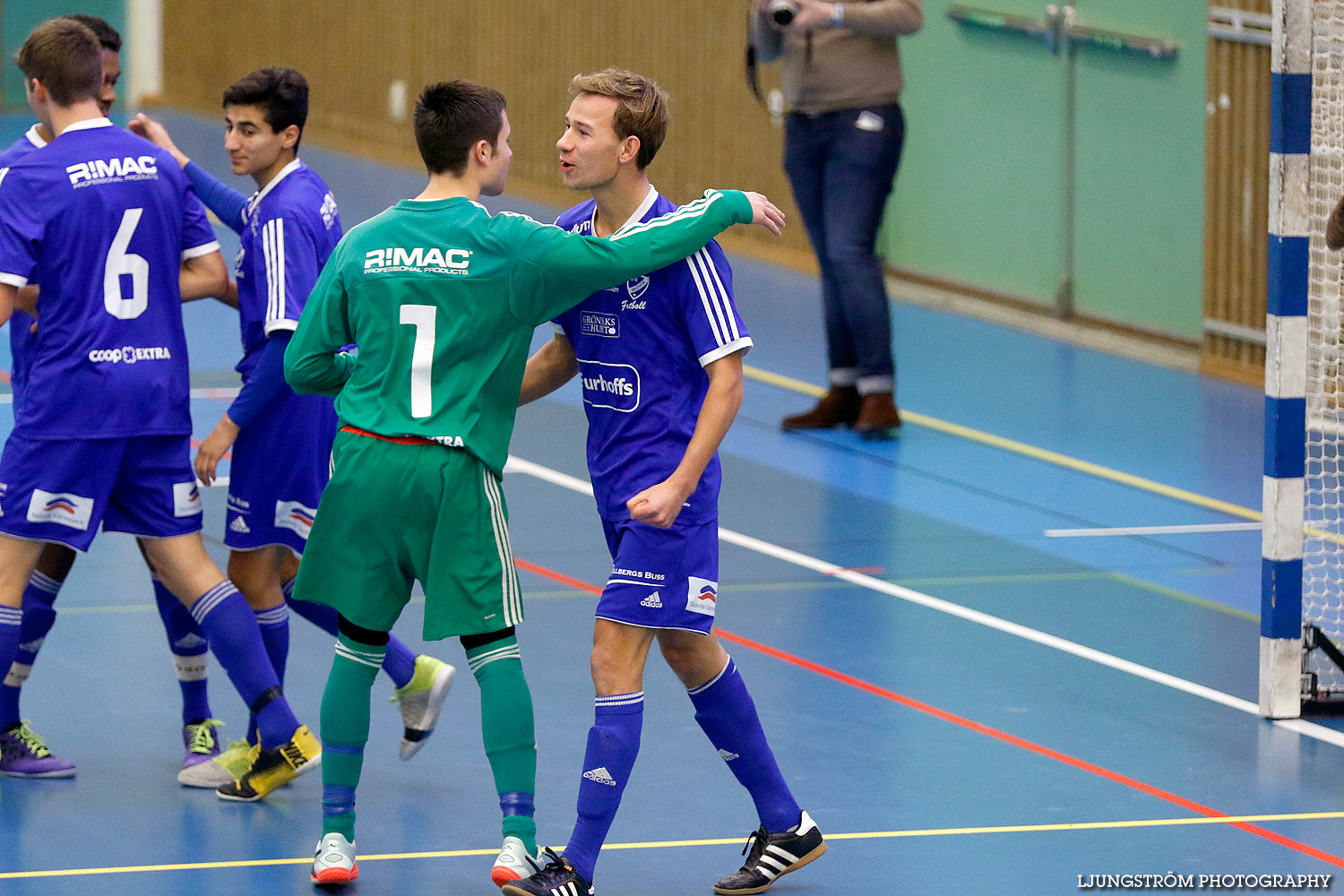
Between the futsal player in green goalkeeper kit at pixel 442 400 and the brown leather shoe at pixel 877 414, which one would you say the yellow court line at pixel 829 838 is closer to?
the futsal player in green goalkeeper kit at pixel 442 400

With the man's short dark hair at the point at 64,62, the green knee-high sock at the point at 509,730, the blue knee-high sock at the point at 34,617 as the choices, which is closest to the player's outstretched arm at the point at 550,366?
the green knee-high sock at the point at 509,730

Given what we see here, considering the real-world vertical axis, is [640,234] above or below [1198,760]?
above

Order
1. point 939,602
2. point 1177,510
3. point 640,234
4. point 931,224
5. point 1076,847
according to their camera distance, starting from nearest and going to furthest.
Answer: point 640,234
point 1076,847
point 939,602
point 1177,510
point 931,224

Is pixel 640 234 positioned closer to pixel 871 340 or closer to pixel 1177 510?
pixel 1177 510

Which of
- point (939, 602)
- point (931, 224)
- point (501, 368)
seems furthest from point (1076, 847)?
point (931, 224)

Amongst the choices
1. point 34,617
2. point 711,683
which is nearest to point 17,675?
point 34,617

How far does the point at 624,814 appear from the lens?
570 cm

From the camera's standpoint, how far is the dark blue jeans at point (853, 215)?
34.8 feet

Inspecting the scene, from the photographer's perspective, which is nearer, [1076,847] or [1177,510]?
[1076,847]

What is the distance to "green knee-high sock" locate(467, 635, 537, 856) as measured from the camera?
5012mm

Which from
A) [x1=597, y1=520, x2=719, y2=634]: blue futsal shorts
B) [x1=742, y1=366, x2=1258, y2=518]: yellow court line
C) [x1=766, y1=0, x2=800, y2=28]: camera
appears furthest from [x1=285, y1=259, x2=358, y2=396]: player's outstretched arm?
[x1=766, y1=0, x2=800, y2=28]: camera

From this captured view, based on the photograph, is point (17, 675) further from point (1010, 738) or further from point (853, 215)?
point (853, 215)

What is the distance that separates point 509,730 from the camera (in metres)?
5.02

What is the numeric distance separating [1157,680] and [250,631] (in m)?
2.97
